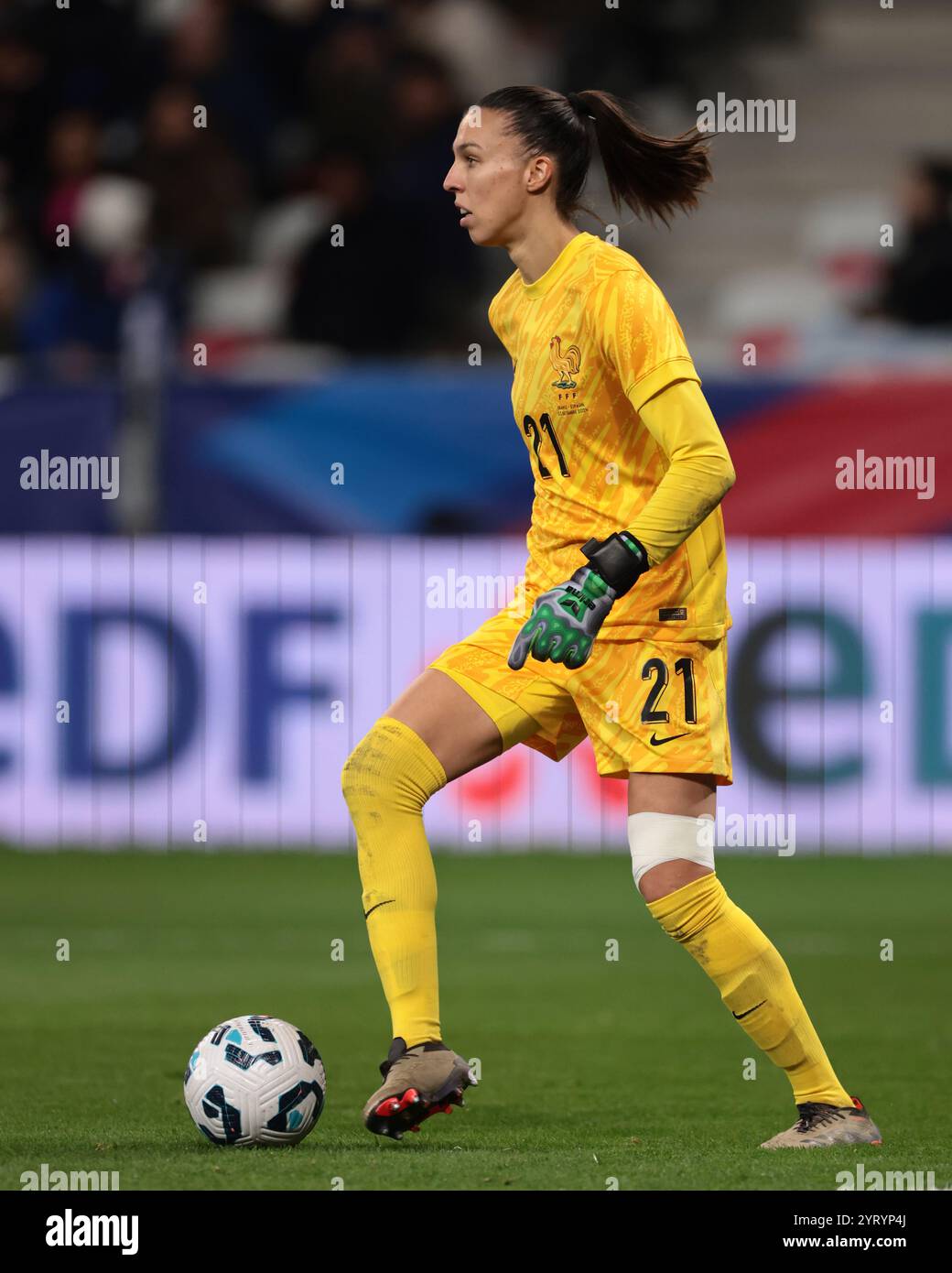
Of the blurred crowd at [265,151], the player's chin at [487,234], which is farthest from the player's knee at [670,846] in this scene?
the blurred crowd at [265,151]

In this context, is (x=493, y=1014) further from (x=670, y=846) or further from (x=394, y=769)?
(x=670, y=846)

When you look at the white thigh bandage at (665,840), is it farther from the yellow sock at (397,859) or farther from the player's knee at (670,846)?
the yellow sock at (397,859)

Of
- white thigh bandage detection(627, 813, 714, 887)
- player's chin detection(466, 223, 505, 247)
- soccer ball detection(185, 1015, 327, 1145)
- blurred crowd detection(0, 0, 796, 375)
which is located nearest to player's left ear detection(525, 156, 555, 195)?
player's chin detection(466, 223, 505, 247)

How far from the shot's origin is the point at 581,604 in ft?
15.9

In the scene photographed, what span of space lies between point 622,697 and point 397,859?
0.63m

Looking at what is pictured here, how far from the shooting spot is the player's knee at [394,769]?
17.1 ft

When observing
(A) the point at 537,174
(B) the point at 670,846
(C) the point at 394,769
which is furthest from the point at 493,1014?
(A) the point at 537,174

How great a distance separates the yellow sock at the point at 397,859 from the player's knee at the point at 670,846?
1.54ft

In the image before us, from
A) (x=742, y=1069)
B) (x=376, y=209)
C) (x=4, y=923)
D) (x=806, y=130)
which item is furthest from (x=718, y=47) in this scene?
(x=742, y=1069)

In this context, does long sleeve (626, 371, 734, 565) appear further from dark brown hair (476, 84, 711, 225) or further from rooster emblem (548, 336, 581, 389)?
dark brown hair (476, 84, 711, 225)

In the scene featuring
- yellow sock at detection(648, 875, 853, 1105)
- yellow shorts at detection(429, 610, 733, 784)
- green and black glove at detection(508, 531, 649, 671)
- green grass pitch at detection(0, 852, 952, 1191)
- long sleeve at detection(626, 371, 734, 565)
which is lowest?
green grass pitch at detection(0, 852, 952, 1191)

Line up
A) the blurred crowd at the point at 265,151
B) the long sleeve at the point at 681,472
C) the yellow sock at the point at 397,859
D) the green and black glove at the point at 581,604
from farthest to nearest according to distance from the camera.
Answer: the blurred crowd at the point at 265,151 < the yellow sock at the point at 397,859 < the long sleeve at the point at 681,472 < the green and black glove at the point at 581,604

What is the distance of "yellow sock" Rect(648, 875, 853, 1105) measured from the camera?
5.08 m
